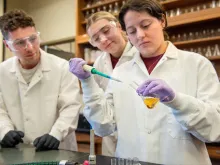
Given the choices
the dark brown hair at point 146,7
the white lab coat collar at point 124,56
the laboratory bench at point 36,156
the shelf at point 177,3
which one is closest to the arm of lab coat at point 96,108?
the laboratory bench at point 36,156

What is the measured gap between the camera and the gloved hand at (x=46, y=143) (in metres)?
1.24

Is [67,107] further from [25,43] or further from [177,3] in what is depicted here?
[177,3]

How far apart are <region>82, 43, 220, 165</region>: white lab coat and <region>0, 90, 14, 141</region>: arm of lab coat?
552 millimetres

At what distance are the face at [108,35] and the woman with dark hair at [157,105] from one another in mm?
493

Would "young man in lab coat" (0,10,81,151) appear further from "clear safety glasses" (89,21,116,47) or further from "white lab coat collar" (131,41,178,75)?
"white lab coat collar" (131,41,178,75)

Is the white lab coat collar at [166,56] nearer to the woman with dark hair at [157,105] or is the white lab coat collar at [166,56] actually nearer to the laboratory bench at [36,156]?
the woman with dark hair at [157,105]

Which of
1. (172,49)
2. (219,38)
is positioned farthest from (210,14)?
(172,49)

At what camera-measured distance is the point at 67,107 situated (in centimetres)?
154

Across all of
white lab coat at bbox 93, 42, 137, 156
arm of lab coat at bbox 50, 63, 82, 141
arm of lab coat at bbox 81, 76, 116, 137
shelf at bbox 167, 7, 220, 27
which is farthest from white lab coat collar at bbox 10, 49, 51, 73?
shelf at bbox 167, 7, 220, 27

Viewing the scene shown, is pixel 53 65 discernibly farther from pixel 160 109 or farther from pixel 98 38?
pixel 160 109

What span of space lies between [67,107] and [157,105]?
625 millimetres

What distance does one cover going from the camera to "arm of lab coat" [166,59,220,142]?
0.94 meters

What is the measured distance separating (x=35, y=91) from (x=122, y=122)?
0.67m

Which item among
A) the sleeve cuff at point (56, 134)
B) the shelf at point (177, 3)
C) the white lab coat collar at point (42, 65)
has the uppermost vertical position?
the shelf at point (177, 3)
